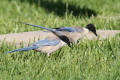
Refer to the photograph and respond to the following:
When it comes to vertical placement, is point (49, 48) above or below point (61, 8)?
above

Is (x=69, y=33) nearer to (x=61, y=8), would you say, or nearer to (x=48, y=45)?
(x=48, y=45)

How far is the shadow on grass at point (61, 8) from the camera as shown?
9.45m

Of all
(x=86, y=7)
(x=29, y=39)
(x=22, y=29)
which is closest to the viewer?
(x=29, y=39)

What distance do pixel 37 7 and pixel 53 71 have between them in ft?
17.7

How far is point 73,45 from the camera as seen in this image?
18.2 feet

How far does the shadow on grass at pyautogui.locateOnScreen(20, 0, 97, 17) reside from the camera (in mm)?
9453

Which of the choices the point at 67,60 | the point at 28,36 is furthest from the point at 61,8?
the point at 67,60

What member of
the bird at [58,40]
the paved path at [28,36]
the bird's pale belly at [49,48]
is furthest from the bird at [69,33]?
the paved path at [28,36]

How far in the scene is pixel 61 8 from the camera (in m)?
10.0

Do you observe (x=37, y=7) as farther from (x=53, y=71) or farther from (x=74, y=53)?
(x=53, y=71)

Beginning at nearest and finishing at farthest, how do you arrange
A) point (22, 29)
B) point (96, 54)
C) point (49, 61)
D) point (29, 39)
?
point (49, 61) → point (96, 54) → point (29, 39) → point (22, 29)

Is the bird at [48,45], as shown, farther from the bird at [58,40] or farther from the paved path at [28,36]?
the paved path at [28,36]

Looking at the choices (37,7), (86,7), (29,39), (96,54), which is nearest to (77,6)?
(86,7)

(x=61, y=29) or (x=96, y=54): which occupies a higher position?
(x=61, y=29)
